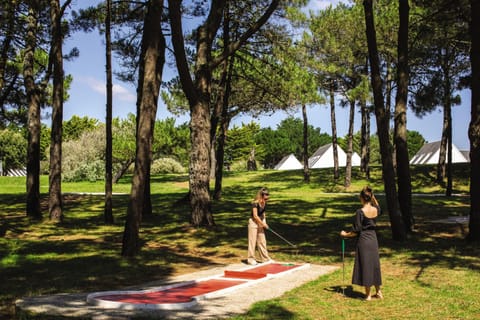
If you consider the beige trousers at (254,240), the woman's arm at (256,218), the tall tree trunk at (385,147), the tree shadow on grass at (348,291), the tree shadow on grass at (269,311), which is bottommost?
the tree shadow on grass at (348,291)

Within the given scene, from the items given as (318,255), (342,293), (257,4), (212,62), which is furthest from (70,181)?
(342,293)

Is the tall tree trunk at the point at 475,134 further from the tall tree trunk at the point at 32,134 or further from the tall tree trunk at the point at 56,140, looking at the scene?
the tall tree trunk at the point at 32,134

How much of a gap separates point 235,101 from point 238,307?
31212 mm

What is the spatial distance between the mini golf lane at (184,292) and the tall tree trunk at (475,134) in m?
5.11

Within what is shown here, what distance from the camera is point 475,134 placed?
12594mm

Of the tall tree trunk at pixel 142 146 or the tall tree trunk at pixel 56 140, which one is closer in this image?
the tall tree trunk at pixel 142 146

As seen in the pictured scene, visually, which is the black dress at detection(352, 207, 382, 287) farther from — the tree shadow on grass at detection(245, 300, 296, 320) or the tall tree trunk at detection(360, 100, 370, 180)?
the tall tree trunk at detection(360, 100, 370, 180)

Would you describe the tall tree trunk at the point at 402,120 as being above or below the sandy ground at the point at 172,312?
above

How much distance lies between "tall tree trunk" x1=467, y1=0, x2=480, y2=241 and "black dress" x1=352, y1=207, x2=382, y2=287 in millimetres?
5988

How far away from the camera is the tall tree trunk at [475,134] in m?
12.5

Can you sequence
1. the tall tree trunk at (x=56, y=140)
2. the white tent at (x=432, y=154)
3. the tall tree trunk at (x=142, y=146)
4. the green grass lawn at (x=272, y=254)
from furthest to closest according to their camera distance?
the white tent at (x=432, y=154) → the tall tree trunk at (x=56, y=140) → the tall tree trunk at (x=142, y=146) → the green grass lawn at (x=272, y=254)

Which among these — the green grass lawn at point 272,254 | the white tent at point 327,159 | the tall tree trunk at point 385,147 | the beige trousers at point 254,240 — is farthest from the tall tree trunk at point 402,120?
the white tent at point 327,159

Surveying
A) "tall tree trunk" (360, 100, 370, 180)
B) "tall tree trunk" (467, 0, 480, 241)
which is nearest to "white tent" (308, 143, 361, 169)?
"tall tree trunk" (360, 100, 370, 180)

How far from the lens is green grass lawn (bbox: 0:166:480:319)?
23.9ft
